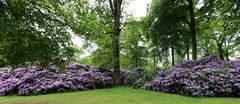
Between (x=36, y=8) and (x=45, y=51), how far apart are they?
171cm

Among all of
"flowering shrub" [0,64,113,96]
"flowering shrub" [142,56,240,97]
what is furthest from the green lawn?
"flowering shrub" [0,64,113,96]

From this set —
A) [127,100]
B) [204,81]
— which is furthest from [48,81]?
[204,81]

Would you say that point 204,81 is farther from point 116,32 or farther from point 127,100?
point 116,32

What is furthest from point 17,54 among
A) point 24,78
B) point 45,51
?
point 24,78

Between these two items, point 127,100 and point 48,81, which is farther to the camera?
point 48,81

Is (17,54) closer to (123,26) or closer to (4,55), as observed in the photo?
(4,55)

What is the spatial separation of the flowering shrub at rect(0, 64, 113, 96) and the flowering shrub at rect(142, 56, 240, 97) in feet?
11.9

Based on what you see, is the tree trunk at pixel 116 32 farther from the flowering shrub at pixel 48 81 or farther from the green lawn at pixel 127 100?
the green lawn at pixel 127 100

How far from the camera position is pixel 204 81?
12.6m

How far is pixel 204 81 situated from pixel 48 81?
859 centimetres

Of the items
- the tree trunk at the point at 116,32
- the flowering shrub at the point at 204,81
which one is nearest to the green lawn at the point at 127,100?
the flowering shrub at the point at 204,81

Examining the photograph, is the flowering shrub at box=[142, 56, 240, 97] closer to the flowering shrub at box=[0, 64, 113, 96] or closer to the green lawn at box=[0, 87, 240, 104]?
the green lawn at box=[0, 87, 240, 104]

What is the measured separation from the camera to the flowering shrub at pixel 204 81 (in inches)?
471

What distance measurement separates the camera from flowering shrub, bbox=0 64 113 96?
1531cm
